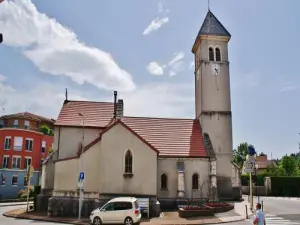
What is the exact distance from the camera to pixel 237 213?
26578 millimetres

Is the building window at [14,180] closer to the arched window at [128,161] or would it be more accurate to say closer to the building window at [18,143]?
the building window at [18,143]

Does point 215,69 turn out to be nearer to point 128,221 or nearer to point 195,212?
point 195,212

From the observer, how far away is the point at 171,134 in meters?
34.3

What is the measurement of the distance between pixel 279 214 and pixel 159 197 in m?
10.5

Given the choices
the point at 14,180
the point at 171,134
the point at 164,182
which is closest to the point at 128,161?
the point at 164,182

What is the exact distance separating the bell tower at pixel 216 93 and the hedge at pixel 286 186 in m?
21.3

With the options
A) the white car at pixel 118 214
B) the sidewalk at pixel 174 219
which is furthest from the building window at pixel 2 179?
the white car at pixel 118 214

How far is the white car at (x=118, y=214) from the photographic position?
21.6 m

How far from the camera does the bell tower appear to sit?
119ft

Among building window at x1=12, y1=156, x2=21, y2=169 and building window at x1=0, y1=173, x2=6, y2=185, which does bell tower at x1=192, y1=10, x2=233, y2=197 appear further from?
building window at x1=0, y1=173, x2=6, y2=185

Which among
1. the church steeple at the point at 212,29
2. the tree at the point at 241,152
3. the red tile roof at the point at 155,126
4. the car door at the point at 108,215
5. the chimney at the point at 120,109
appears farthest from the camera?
the tree at the point at 241,152

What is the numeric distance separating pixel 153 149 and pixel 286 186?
111 feet

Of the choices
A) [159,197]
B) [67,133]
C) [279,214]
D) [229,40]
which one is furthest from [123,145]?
[229,40]

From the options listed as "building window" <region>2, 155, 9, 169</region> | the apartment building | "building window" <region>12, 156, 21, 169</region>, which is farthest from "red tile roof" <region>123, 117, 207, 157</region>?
"building window" <region>2, 155, 9, 169</region>
